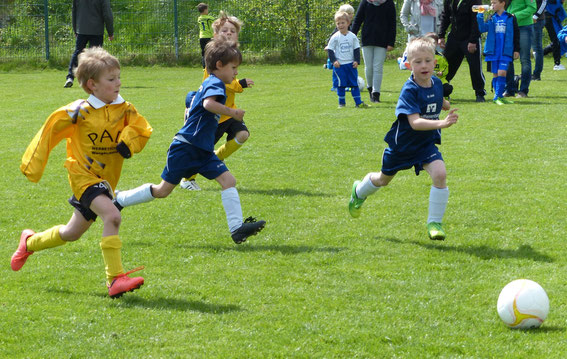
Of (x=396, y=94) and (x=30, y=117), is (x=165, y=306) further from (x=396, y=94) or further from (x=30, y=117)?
(x=396, y=94)

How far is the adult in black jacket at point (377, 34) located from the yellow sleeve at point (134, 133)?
31.5 ft

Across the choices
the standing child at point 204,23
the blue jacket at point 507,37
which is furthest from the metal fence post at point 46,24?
the blue jacket at point 507,37

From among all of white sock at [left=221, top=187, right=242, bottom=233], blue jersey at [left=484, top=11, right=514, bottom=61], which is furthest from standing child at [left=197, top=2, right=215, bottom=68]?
white sock at [left=221, top=187, right=242, bottom=233]

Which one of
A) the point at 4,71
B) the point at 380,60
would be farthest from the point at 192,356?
the point at 4,71

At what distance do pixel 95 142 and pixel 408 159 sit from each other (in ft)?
8.20

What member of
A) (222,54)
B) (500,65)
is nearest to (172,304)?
(222,54)

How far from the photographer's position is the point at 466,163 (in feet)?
29.5

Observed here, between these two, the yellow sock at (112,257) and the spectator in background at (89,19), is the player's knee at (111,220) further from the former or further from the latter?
the spectator in background at (89,19)

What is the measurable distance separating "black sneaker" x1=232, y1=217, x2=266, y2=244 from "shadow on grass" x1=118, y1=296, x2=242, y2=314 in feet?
3.41

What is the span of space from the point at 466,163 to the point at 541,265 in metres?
3.68

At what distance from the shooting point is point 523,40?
Result: 14.5 metres

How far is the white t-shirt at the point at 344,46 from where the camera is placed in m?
13.8

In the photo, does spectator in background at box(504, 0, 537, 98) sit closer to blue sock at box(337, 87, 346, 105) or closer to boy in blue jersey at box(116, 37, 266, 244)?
blue sock at box(337, 87, 346, 105)

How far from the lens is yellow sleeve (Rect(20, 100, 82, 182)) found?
510 cm
